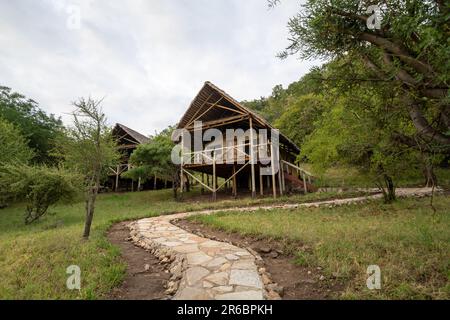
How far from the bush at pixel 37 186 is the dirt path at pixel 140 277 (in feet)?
20.1

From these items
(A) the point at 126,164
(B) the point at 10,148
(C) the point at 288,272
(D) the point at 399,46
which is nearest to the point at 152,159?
(B) the point at 10,148

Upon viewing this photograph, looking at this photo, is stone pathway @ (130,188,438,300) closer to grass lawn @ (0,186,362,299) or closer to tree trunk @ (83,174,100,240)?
grass lawn @ (0,186,362,299)

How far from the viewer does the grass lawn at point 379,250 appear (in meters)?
3.14

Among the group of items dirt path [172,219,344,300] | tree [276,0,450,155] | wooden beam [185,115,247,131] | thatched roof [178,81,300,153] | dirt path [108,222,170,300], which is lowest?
dirt path [108,222,170,300]

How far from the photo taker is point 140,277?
4141 millimetres

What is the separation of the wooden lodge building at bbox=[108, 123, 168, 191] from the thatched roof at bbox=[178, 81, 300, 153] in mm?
8300

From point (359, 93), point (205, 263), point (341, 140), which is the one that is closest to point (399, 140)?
point (359, 93)

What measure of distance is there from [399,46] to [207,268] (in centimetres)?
416

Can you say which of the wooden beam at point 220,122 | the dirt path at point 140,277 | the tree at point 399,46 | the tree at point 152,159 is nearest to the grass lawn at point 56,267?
the dirt path at point 140,277

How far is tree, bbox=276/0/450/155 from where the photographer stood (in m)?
2.94

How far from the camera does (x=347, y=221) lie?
7.23 meters

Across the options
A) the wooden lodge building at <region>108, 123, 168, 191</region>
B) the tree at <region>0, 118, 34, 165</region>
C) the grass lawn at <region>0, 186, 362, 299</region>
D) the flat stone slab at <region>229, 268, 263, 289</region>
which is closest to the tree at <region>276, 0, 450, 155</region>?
the flat stone slab at <region>229, 268, 263, 289</region>
